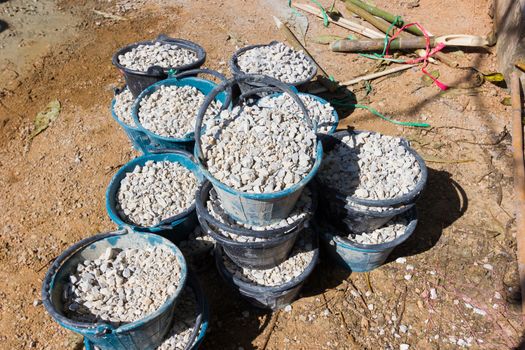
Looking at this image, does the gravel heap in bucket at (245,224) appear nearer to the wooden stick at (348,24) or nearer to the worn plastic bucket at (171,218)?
the worn plastic bucket at (171,218)

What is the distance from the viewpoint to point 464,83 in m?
5.47

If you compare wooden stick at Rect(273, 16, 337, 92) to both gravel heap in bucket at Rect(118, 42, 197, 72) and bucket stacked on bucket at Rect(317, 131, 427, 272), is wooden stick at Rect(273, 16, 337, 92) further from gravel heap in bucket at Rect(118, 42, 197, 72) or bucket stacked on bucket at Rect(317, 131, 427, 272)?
bucket stacked on bucket at Rect(317, 131, 427, 272)

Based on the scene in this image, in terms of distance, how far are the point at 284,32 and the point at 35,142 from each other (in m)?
3.75

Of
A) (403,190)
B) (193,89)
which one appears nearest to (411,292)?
(403,190)

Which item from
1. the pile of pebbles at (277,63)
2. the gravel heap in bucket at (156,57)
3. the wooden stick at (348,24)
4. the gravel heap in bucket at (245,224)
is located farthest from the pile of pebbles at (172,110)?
the wooden stick at (348,24)

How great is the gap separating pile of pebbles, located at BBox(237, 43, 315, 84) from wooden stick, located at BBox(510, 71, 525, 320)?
2.35 m

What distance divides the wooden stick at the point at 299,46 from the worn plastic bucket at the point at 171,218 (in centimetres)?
242

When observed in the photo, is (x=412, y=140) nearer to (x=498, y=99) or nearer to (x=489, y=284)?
(x=498, y=99)

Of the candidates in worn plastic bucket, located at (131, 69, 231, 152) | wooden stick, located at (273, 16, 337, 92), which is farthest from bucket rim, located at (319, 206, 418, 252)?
wooden stick, located at (273, 16, 337, 92)

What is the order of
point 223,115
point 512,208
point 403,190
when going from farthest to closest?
1. point 512,208
2. point 403,190
3. point 223,115

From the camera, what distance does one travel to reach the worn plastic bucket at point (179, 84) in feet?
12.4

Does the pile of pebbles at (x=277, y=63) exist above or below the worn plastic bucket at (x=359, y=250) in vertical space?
above

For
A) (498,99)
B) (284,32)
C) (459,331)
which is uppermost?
(284,32)

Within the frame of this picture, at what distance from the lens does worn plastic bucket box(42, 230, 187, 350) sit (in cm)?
244
